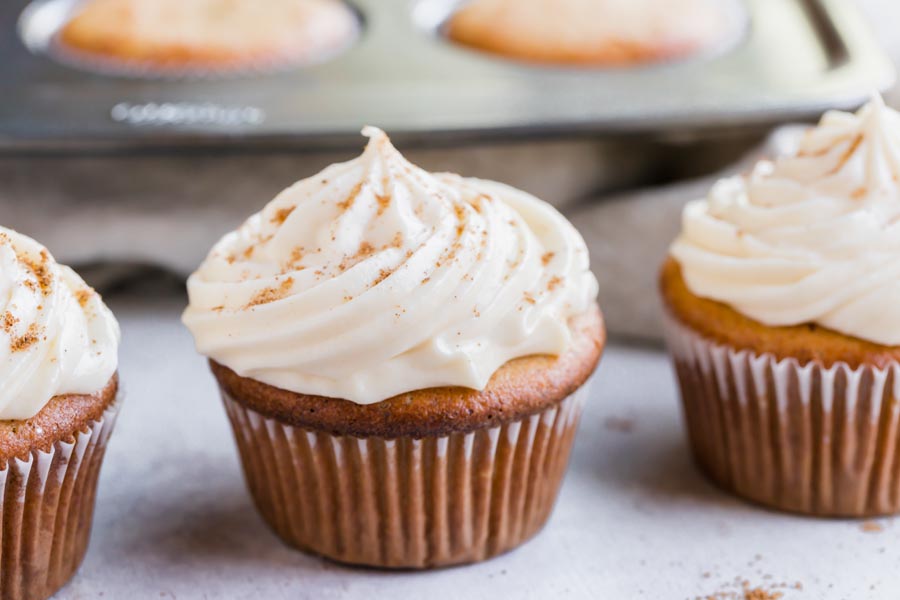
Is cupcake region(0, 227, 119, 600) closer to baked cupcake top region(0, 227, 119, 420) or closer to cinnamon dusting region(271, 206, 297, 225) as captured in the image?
baked cupcake top region(0, 227, 119, 420)

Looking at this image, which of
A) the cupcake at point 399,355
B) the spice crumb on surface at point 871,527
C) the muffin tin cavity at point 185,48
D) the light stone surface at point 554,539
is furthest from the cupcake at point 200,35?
the spice crumb on surface at point 871,527

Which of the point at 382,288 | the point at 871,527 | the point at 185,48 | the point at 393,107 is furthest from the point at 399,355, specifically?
the point at 185,48

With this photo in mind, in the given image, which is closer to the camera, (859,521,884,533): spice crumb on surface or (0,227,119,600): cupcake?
(0,227,119,600): cupcake

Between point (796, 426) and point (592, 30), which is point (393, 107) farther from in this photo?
point (796, 426)

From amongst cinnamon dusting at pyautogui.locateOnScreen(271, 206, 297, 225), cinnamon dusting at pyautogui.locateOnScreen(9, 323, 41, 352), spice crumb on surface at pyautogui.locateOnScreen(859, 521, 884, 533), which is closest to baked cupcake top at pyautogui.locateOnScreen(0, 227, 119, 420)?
cinnamon dusting at pyautogui.locateOnScreen(9, 323, 41, 352)

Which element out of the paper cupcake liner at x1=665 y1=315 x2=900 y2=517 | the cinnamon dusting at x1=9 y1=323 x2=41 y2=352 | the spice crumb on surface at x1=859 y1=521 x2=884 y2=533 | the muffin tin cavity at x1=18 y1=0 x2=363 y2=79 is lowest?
the spice crumb on surface at x1=859 y1=521 x2=884 y2=533

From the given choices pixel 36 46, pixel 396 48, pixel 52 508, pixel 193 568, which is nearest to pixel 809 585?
pixel 193 568

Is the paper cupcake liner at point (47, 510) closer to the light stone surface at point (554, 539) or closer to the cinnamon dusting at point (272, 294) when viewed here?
the light stone surface at point (554, 539)
